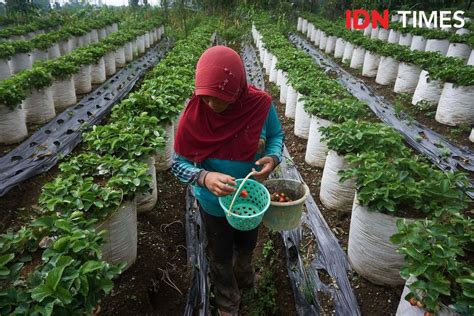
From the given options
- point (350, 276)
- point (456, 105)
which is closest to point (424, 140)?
point (456, 105)

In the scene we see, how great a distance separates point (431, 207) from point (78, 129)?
16.1ft

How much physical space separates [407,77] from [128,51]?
8239 mm

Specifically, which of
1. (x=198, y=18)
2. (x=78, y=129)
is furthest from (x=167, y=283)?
(x=198, y=18)

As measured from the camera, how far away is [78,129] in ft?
17.5

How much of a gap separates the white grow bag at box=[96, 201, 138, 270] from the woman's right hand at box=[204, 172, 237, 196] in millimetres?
1019

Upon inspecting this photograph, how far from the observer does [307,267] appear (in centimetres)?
297

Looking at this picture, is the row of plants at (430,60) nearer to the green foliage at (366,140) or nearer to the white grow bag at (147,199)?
the green foliage at (366,140)

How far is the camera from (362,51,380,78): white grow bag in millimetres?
8789

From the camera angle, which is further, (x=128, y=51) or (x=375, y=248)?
(x=128, y=51)

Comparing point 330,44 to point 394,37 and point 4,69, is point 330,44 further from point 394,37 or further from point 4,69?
point 4,69

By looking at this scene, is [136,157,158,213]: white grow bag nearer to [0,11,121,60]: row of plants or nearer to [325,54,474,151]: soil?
[325,54,474,151]: soil

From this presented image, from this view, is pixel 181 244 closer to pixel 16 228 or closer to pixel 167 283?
pixel 167 283

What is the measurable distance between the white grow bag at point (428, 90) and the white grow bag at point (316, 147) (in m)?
3.00

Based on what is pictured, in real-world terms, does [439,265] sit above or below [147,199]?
above
